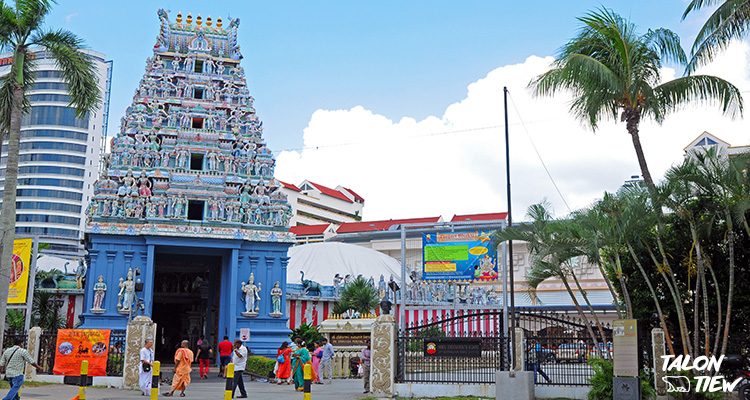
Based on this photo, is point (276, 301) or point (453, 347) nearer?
point (453, 347)

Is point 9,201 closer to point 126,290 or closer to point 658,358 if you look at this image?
point 126,290

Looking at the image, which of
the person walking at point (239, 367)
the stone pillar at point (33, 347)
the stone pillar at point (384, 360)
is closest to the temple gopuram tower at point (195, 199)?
the stone pillar at point (33, 347)

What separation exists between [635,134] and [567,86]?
2.13 meters

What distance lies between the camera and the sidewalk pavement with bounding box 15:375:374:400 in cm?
1986

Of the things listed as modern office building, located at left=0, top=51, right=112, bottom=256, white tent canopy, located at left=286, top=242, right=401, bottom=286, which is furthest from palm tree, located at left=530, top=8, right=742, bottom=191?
modern office building, located at left=0, top=51, right=112, bottom=256

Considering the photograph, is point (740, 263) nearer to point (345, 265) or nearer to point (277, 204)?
point (277, 204)

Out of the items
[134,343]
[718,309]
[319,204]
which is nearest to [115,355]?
[134,343]

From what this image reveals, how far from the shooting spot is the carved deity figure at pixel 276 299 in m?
35.5

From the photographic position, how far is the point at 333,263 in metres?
50.8

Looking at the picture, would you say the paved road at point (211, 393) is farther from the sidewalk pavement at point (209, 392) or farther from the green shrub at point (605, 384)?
the green shrub at point (605, 384)

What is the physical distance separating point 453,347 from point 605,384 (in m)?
4.31

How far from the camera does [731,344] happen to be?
19766 mm

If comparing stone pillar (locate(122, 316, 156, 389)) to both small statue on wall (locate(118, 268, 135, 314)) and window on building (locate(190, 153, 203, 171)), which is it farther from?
window on building (locate(190, 153, 203, 171))

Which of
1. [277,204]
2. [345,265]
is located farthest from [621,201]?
[345,265]
